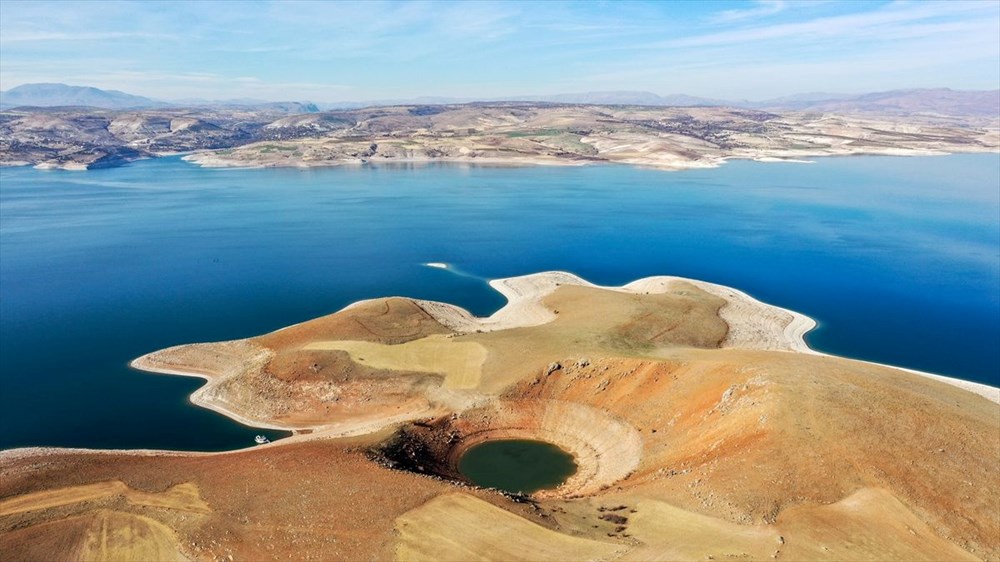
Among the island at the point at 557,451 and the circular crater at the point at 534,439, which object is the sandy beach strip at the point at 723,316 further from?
the circular crater at the point at 534,439

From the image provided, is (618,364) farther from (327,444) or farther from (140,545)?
(140,545)

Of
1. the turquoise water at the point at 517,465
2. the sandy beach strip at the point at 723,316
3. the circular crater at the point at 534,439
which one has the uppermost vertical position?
the sandy beach strip at the point at 723,316

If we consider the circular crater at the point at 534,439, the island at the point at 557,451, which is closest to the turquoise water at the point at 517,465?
the circular crater at the point at 534,439

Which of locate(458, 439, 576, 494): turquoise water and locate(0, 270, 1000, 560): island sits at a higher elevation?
locate(0, 270, 1000, 560): island

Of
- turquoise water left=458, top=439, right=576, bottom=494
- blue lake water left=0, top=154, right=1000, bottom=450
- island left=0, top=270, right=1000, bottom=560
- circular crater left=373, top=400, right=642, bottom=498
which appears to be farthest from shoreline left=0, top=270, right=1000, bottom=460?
turquoise water left=458, top=439, right=576, bottom=494

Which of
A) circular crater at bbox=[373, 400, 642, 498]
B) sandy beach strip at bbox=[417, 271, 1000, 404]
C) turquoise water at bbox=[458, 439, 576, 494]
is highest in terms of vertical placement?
sandy beach strip at bbox=[417, 271, 1000, 404]

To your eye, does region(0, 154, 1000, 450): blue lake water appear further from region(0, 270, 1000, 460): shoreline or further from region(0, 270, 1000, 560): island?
region(0, 270, 1000, 560): island
